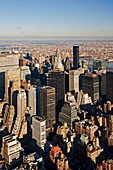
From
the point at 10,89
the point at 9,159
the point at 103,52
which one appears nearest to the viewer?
the point at 9,159

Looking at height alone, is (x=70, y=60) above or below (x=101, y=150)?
above

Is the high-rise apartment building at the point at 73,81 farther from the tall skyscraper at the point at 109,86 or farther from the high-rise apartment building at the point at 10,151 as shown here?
the high-rise apartment building at the point at 10,151

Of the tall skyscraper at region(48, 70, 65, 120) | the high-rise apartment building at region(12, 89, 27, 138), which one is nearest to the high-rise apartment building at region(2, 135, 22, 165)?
the high-rise apartment building at region(12, 89, 27, 138)

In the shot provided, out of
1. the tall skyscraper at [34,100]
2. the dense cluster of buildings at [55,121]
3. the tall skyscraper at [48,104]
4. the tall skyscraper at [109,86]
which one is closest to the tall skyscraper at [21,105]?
the dense cluster of buildings at [55,121]

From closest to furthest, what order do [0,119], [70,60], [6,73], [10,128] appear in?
[10,128] → [0,119] → [6,73] → [70,60]

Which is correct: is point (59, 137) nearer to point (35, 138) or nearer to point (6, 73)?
point (35, 138)

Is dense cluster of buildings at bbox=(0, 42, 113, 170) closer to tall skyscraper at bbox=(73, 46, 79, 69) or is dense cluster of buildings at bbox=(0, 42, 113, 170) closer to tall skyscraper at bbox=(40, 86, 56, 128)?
tall skyscraper at bbox=(40, 86, 56, 128)

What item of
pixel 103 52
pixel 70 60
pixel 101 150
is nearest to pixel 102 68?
pixel 70 60
